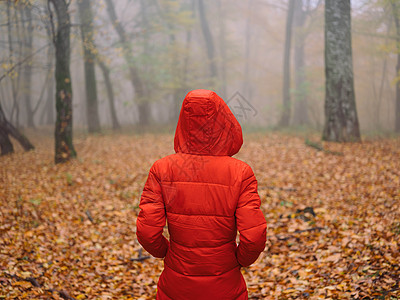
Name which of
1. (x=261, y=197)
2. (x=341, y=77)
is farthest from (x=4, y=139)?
(x=341, y=77)

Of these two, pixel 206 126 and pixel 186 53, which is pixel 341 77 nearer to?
pixel 206 126

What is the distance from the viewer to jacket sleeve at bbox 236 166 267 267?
2.29 m

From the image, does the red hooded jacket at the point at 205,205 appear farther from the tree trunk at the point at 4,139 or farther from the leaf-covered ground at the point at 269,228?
the tree trunk at the point at 4,139

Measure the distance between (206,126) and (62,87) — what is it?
33.7 feet

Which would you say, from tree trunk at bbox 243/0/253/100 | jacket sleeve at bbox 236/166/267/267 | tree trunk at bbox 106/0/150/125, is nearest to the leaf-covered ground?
jacket sleeve at bbox 236/166/267/267

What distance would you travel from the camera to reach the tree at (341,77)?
10.9 m

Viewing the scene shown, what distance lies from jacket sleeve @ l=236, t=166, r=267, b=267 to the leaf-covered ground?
7.65ft

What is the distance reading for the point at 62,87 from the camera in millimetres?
11281

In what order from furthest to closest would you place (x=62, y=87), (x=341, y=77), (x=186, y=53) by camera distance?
1. (x=186, y=53)
2. (x=62, y=87)
3. (x=341, y=77)

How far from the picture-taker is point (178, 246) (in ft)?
8.03

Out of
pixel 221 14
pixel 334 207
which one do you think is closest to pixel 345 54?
pixel 334 207

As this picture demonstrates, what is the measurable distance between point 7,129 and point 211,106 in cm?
1304

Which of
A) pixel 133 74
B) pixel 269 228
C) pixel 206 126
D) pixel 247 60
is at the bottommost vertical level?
pixel 269 228

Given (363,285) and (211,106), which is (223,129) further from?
(363,285)
